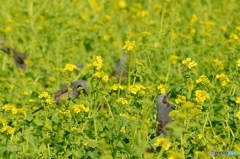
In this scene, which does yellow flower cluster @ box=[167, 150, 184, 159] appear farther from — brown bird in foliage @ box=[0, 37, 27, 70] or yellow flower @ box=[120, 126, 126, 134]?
brown bird in foliage @ box=[0, 37, 27, 70]

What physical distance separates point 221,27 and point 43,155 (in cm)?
303

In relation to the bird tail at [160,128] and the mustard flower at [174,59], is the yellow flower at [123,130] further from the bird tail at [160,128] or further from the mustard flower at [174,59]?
the mustard flower at [174,59]

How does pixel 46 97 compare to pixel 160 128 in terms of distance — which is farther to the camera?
pixel 160 128

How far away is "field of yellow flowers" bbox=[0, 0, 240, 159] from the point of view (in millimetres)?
3657

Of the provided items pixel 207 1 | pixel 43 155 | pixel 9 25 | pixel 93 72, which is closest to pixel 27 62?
pixel 9 25

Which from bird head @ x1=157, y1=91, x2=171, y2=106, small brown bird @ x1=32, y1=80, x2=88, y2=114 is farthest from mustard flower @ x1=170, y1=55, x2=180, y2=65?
bird head @ x1=157, y1=91, x2=171, y2=106

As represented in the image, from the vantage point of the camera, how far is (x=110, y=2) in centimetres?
747

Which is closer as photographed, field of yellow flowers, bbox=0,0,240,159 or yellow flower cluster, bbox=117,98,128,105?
field of yellow flowers, bbox=0,0,240,159

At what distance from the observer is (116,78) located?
17.6ft

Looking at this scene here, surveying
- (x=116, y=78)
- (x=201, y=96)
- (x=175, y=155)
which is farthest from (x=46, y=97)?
(x=116, y=78)

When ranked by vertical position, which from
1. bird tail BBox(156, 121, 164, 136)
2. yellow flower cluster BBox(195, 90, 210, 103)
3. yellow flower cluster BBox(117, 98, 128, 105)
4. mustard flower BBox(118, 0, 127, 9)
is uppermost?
mustard flower BBox(118, 0, 127, 9)

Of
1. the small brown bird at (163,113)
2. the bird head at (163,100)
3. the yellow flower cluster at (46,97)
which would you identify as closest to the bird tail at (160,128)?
the small brown bird at (163,113)

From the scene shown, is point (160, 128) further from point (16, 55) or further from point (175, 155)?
point (16, 55)

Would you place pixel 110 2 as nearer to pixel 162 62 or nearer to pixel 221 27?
pixel 221 27
